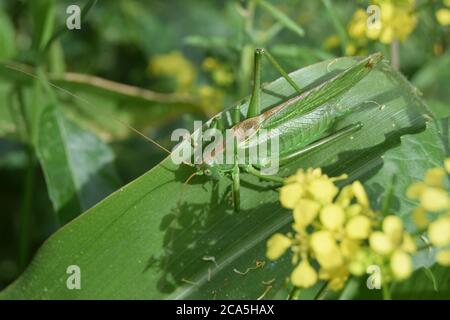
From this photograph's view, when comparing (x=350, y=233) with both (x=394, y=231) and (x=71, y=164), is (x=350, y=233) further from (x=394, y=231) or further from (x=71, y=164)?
(x=71, y=164)

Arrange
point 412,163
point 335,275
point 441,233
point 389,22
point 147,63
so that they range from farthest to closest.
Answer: point 147,63
point 389,22
point 412,163
point 335,275
point 441,233

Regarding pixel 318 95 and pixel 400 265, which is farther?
pixel 318 95

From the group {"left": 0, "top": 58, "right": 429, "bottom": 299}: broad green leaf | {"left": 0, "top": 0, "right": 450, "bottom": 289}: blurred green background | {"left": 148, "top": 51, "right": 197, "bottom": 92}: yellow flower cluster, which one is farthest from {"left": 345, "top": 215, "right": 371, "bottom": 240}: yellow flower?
{"left": 148, "top": 51, "right": 197, "bottom": 92}: yellow flower cluster

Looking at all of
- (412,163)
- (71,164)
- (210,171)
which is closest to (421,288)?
(412,163)

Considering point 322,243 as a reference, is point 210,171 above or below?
above

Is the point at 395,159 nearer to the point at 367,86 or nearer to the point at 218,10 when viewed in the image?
the point at 367,86

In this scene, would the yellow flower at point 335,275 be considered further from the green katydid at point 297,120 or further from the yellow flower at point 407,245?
the green katydid at point 297,120

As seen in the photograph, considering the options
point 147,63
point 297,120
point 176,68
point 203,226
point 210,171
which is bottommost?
point 203,226

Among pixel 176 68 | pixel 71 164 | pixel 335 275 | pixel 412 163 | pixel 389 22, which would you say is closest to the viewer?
pixel 335 275
